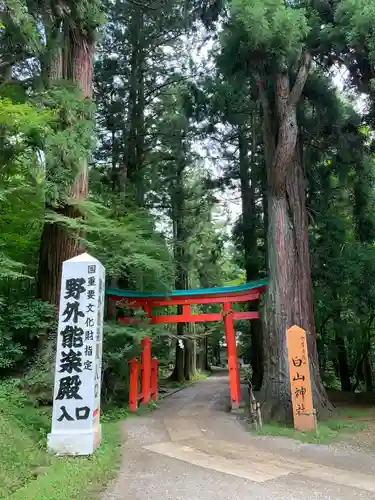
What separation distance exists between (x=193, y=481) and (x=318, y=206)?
894cm

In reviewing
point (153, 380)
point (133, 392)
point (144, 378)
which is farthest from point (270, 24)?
point (153, 380)

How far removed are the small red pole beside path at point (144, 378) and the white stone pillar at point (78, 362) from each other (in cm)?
443

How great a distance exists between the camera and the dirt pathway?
12.9 ft

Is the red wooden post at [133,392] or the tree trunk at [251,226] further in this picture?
the tree trunk at [251,226]

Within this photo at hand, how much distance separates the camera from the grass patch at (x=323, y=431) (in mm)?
6758

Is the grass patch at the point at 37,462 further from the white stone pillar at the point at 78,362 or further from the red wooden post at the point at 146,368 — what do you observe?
the red wooden post at the point at 146,368

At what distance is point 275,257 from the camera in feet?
28.8

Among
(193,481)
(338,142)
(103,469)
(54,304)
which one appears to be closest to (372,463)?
(193,481)

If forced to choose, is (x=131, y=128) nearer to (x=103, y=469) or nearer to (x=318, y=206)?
(x=318, y=206)

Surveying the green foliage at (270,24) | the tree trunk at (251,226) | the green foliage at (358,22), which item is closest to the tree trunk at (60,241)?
the green foliage at (270,24)

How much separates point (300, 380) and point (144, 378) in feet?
16.0

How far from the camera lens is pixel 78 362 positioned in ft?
17.2

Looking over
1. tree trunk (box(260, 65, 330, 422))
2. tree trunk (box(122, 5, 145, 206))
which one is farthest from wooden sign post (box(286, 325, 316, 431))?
tree trunk (box(122, 5, 145, 206))

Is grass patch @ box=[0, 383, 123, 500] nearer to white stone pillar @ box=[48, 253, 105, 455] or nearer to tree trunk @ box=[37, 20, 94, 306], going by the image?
A: white stone pillar @ box=[48, 253, 105, 455]
